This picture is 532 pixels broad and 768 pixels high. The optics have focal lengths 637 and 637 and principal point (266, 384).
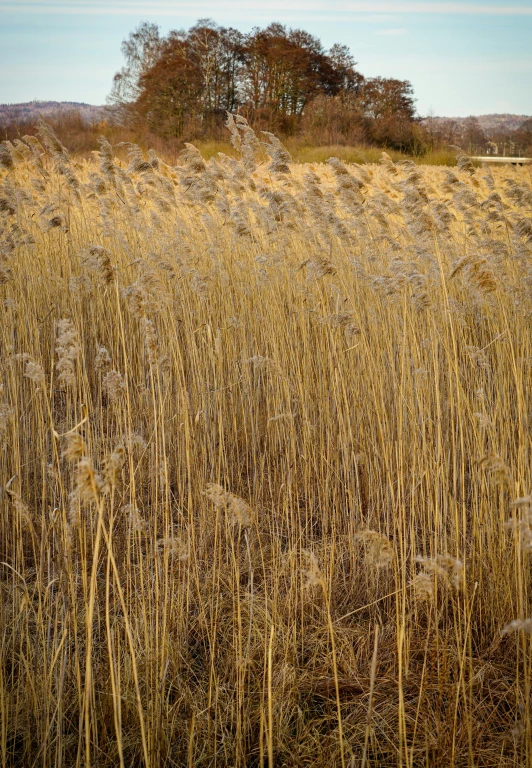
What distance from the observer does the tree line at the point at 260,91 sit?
25.3 meters

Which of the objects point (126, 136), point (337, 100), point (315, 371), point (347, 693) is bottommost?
point (347, 693)

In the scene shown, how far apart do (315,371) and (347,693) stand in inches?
77.4

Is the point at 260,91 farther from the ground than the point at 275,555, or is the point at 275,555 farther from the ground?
the point at 260,91

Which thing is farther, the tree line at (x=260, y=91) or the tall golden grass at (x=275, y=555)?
the tree line at (x=260, y=91)

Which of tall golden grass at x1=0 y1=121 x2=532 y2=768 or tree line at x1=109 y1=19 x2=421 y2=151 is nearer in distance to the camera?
tall golden grass at x1=0 y1=121 x2=532 y2=768

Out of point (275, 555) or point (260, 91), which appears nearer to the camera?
point (275, 555)

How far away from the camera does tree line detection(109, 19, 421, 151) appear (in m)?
25.3

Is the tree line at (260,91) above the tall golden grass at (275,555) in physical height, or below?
above

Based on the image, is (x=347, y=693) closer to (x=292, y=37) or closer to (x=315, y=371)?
(x=315, y=371)

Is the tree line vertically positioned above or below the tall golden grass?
above

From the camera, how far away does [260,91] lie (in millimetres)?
28109

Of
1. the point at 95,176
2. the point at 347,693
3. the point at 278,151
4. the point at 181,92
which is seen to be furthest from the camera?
the point at 181,92

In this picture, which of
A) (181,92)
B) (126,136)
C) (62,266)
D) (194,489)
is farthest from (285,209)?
(181,92)

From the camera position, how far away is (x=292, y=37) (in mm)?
30656
